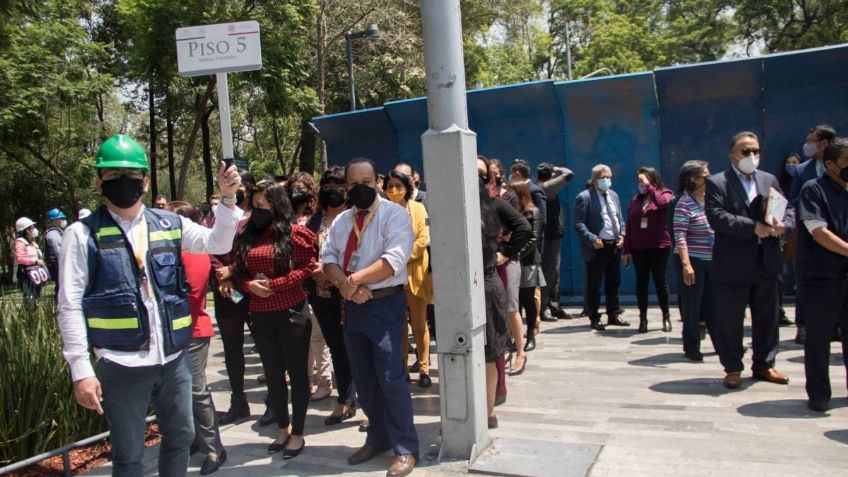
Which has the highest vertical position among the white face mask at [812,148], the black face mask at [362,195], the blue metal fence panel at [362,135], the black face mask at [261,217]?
the blue metal fence panel at [362,135]

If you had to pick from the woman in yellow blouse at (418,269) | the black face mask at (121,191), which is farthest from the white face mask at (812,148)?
the black face mask at (121,191)

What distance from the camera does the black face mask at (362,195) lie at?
15.5 feet

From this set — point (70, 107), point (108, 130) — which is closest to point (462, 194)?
point (70, 107)

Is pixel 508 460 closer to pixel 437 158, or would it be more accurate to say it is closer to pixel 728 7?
pixel 437 158

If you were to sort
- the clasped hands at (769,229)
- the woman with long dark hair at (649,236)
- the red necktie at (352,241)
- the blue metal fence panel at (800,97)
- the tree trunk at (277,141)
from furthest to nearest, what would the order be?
the tree trunk at (277,141) < the blue metal fence panel at (800,97) < the woman with long dark hair at (649,236) < the clasped hands at (769,229) < the red necktie at (352,241)

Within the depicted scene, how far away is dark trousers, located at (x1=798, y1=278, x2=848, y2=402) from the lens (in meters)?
5.24

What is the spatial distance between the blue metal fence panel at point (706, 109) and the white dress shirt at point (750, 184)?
461cm

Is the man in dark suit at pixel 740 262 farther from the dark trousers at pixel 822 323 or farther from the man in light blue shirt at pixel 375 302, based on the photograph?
the man in light blue shirt at pixel 375 302

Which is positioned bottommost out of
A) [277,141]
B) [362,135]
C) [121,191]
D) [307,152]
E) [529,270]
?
[529,270]

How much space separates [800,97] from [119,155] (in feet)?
31.0

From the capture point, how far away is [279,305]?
16.5 feet

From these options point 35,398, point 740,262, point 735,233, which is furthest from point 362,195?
point 740,262

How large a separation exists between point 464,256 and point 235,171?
1501 millimetres

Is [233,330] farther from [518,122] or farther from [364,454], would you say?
[518,122]
